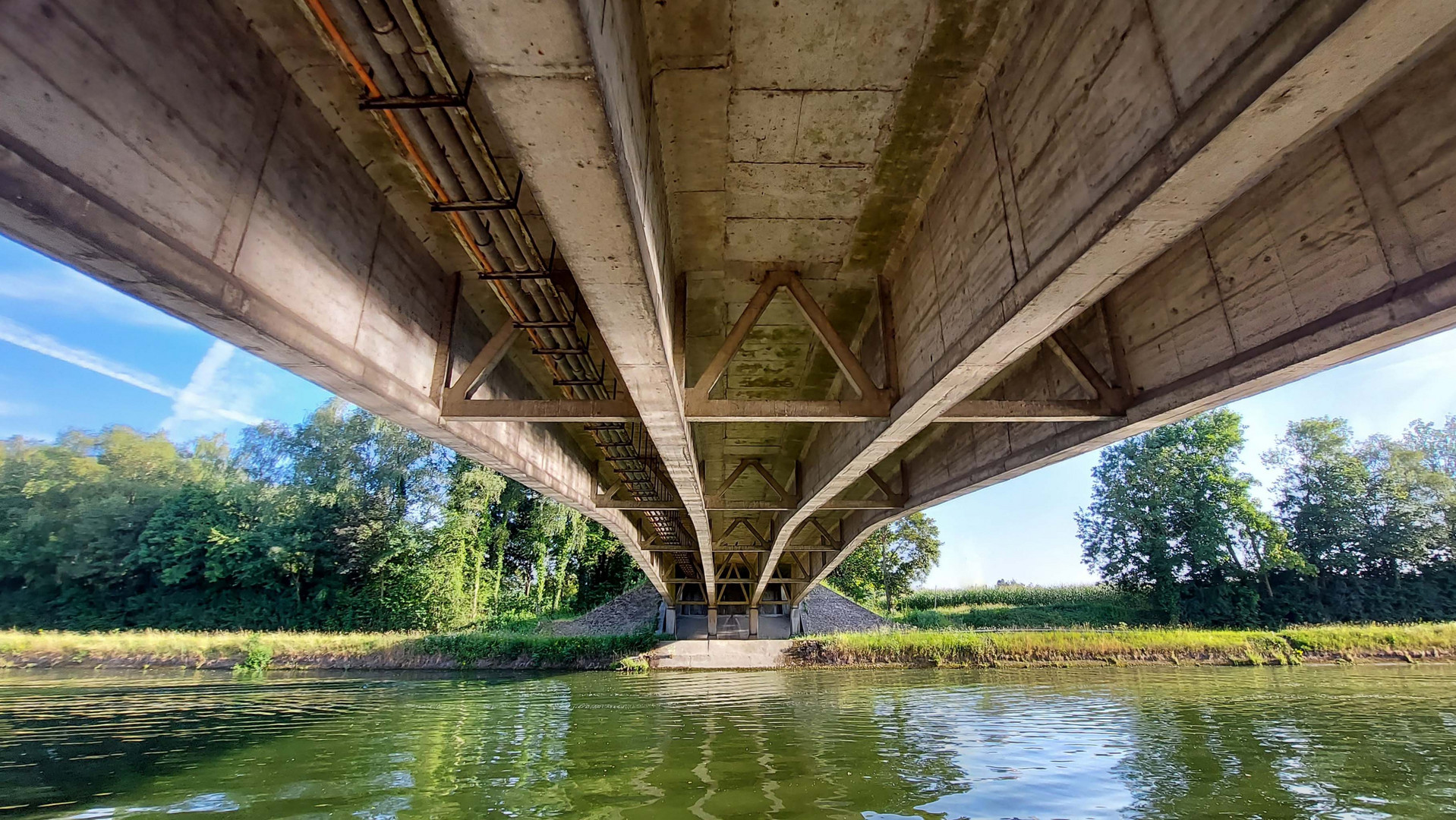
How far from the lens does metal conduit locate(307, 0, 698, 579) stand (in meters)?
3.01

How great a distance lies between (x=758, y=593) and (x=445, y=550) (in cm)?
2214

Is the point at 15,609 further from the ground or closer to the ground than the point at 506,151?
closer to the ground

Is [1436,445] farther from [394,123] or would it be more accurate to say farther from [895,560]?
[394,123]

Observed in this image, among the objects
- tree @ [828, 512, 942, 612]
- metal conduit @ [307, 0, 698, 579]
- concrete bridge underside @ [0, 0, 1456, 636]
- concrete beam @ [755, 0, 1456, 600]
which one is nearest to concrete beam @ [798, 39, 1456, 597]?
concrete bridge underside @ [0, 0, 1456, 636]

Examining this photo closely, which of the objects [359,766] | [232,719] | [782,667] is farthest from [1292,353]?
[782,667]

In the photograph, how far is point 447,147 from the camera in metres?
3.81

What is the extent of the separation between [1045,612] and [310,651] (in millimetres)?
43369

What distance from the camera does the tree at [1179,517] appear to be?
40.8 meters

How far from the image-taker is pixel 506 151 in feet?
15.4

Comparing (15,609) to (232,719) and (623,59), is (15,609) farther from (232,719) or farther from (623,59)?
(623,59)

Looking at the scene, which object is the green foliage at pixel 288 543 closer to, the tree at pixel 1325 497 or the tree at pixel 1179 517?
the tree at pixel 1179 517

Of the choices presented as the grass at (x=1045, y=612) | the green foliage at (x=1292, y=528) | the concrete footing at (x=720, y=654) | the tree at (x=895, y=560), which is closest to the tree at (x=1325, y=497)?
the green foliage at (x=1292, y=528)

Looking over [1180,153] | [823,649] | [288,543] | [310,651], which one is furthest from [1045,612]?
[288,543]

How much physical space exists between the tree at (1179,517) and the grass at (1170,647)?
12989 millimetres
